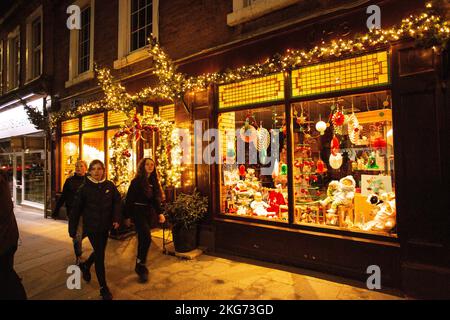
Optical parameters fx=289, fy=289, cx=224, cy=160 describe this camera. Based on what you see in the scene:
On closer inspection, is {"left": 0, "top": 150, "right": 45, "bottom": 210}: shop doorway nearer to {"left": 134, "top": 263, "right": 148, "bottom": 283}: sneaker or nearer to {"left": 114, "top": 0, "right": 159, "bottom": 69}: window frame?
{"left": 114, "top": 0, "right": 159, "bottom": 69}: window frame

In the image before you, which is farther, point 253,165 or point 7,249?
point 253,165

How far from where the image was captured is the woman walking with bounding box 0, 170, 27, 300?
3398 mm

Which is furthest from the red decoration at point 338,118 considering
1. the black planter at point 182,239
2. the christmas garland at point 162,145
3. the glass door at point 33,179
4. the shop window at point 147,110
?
the glass door at point 33,179

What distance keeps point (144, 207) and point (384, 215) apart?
3981 millimetres

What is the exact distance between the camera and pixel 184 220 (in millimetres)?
6027

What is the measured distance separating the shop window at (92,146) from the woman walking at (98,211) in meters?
6.20

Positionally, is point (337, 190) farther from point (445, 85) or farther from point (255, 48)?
point (255, 48)

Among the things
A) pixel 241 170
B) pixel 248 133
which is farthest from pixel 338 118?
pixel 241 170

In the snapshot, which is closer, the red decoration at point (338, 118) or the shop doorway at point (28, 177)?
the red decoration at point (338, 118)

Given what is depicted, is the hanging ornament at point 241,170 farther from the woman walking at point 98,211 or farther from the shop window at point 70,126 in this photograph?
the shop window at point 70,126

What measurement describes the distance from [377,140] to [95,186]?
550 cm

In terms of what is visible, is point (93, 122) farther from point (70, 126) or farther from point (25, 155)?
point (25, 155)

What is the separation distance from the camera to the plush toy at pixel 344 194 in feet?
18.1

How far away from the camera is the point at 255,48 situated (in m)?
5.85
